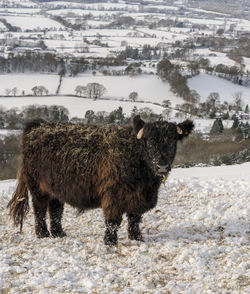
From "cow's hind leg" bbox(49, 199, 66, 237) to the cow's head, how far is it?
3.04m

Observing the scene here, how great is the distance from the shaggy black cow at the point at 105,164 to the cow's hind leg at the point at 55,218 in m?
0.47

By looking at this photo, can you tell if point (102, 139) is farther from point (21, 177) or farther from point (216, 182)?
point (216, 182)

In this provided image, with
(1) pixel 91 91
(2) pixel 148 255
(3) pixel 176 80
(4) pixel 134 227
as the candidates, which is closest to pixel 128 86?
(3) pixel 176 80

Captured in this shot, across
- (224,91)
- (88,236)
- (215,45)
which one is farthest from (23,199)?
(215,45)

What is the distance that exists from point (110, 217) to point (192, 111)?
78.1m

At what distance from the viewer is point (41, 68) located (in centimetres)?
11944

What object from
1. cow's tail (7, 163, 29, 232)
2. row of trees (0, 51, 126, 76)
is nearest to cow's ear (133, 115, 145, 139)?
cow's tail (7, 163, 29, 232)

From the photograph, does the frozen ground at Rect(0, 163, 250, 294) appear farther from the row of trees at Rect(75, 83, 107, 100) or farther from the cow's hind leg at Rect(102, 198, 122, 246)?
the row of trees at Rect(75, 83, 107, 100)

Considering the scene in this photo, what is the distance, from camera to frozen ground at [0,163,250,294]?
250 inches

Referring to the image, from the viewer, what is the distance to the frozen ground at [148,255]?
250 inches

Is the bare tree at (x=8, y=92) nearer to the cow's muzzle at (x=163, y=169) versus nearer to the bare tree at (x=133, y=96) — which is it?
the bare tree at (x=133, y=96)

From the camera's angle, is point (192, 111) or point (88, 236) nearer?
point (88, 236)

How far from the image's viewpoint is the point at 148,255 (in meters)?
7.57

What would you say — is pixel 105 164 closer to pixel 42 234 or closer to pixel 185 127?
pixel 185 127
